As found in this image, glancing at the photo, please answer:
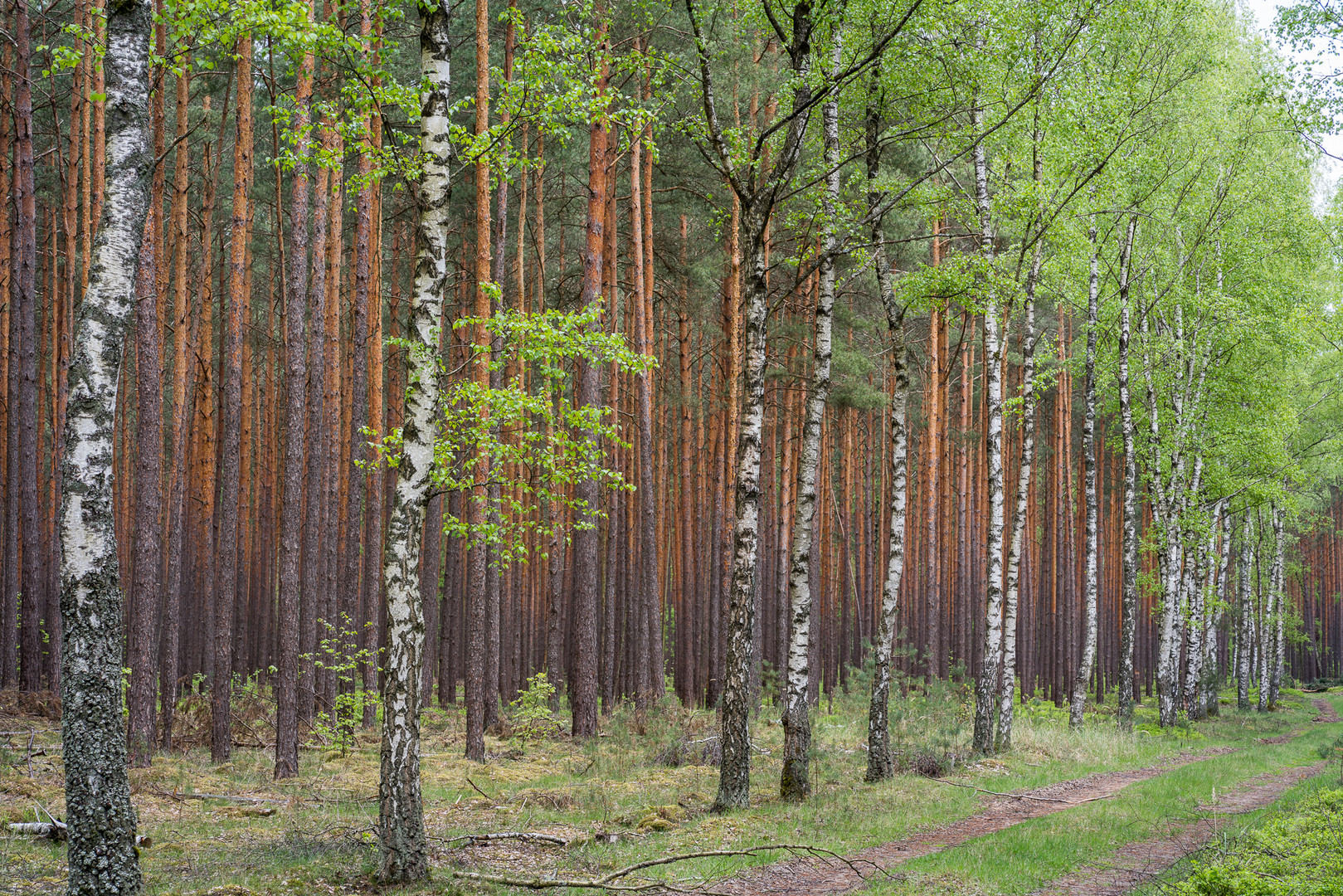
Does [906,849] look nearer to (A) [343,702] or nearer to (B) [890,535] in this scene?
(B) [890,535]

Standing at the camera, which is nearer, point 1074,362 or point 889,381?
point 1074,362

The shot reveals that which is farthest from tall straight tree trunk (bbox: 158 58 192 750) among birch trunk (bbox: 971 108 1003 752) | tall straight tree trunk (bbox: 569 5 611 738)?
birch trunk (bbox: 971 108 1003 752)

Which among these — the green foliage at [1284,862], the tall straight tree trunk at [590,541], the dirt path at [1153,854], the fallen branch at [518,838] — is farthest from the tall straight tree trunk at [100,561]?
the tall straight tree trunk at [590,541]

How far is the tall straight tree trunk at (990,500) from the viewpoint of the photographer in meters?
14.0

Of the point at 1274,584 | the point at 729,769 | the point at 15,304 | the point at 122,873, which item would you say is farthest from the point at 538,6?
the point at 1274,584

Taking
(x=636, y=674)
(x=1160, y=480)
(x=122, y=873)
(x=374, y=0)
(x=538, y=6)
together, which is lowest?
(x=636, y=674)

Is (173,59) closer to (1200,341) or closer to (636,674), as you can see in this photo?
(636,674)

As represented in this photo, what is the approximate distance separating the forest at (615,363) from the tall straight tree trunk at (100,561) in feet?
0.09

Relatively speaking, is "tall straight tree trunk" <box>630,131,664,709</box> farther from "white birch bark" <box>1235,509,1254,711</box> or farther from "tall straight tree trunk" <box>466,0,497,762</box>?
"white birch bark" <box>1235,509,1254,711</box>

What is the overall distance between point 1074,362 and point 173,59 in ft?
69.8

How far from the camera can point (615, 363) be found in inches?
569

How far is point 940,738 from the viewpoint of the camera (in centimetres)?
1336

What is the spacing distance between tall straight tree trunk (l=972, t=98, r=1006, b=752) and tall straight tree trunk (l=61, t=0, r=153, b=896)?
11600 millimetres

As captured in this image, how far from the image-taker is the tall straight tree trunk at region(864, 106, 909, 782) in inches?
465
